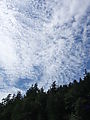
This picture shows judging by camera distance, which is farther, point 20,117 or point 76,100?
point 20,117

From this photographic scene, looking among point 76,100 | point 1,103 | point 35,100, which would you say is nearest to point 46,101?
point 35,100

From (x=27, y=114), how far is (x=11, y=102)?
23.1 metres

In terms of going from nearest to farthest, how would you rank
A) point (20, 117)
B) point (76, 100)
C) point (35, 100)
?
1. point (76, 100)
2. point (20, 117)
3. point (35, 100)

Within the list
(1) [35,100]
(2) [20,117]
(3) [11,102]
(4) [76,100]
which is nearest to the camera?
(4) [76,100]

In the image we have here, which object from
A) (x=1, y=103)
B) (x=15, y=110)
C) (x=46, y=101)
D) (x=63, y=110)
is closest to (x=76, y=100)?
(x=63, y=110)

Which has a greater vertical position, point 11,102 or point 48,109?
point 11,102

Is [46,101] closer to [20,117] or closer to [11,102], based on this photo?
[20,117]

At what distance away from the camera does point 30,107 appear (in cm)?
7688

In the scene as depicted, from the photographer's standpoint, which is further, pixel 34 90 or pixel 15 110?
pixel 34 90

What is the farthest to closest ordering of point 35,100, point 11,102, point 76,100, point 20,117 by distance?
point 11,102 → point 35,100 → point 20,117 → point 76,100

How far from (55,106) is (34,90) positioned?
26.6m

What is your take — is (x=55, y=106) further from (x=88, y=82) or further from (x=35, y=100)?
(x=88, y=82)

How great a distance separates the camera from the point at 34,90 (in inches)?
3873

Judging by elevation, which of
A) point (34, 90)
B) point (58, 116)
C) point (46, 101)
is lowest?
point (58, 116)
